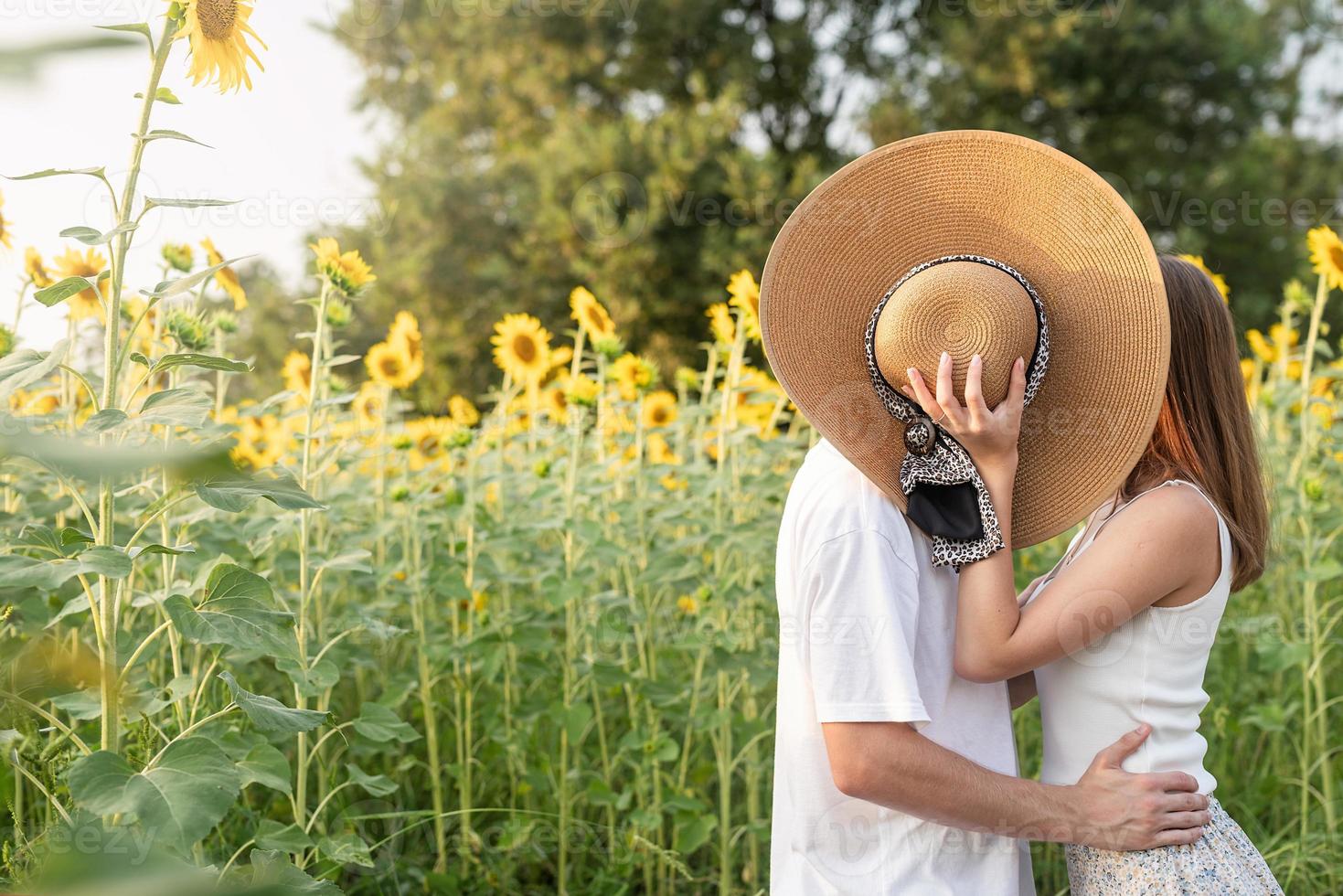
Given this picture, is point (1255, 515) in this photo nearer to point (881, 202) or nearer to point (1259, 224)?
point (881, 202)

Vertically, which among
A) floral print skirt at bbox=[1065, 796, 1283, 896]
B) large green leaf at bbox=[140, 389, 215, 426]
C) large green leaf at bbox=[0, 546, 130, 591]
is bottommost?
floral print skirt at bbox=[1065, 796, 1283, 896]

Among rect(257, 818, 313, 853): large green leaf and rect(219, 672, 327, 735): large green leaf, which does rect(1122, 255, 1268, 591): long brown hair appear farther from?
rect(257, 818, 313, 853): large green leaf

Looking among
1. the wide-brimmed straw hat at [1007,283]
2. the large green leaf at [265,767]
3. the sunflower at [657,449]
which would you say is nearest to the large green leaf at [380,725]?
the large green leaf at [265,767]

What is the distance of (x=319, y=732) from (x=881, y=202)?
67.1 inches

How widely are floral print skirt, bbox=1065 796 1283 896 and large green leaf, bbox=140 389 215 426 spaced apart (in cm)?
123

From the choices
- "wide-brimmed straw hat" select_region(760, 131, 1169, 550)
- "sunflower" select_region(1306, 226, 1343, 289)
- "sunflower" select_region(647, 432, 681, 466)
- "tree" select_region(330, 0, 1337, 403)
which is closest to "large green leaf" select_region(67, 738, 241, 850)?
"wide-brimmed straw hat" select_region(760, 131, 1169, 550)

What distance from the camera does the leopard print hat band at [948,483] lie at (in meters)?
1.36

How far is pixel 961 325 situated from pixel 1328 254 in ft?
8.48

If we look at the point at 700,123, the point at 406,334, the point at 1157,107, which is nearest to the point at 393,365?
the point at 406,334

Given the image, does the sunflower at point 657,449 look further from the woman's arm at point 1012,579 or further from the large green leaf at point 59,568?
the large green leaf at point 59,568

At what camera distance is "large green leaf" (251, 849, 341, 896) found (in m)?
1.29

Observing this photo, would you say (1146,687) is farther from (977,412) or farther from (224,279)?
(224,279)

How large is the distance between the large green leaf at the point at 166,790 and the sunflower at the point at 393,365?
2286 millimetres

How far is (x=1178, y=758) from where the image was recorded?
1495 mm
